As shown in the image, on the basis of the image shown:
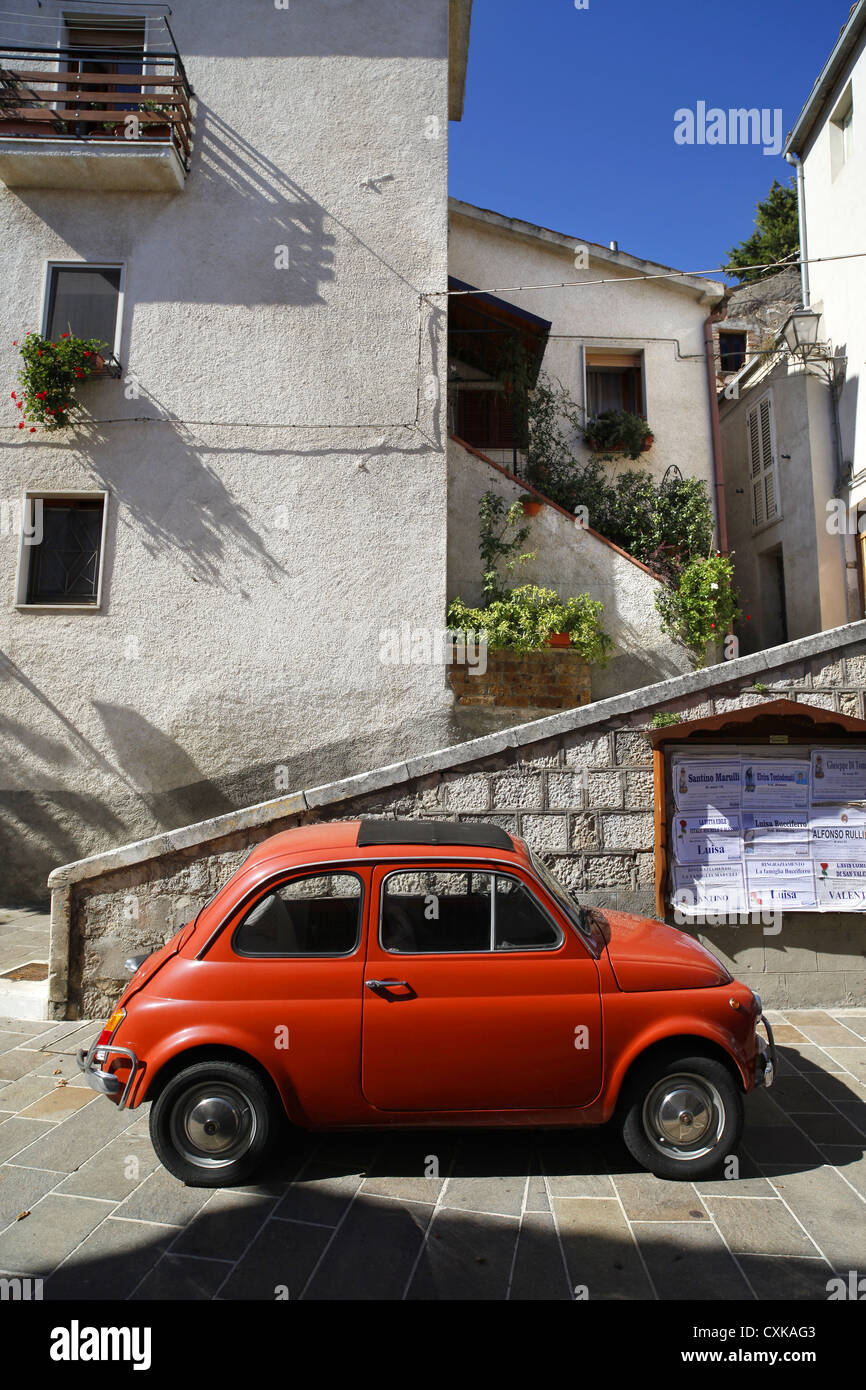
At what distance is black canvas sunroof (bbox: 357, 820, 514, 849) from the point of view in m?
4.17

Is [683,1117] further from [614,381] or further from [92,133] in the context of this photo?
[92,133]

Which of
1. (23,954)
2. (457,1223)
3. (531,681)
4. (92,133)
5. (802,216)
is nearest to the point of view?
(457,1223)

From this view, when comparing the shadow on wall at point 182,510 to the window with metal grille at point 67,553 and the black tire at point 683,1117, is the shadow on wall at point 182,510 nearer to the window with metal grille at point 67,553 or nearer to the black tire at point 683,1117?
the window with metal grille at point 67,553

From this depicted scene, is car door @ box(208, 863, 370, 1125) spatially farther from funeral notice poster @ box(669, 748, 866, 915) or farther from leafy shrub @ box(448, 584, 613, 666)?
leafy shrub @ box(448, 584, 613, 666)

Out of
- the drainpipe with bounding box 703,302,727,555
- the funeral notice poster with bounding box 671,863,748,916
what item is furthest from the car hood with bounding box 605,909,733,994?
the drainpipe with bounding box 703,302,727,555

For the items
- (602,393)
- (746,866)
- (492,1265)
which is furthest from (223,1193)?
(602,393)

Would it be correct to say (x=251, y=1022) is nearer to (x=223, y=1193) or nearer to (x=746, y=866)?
(x=223, y=1193)

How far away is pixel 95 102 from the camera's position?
9547 mm

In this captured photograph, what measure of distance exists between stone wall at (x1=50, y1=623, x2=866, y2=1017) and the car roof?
5.34 feet

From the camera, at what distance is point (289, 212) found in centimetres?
972

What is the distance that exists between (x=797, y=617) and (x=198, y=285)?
9638 millimetres

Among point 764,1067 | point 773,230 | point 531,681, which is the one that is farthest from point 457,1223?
point 773,230

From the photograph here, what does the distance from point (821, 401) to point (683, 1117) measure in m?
11.1
